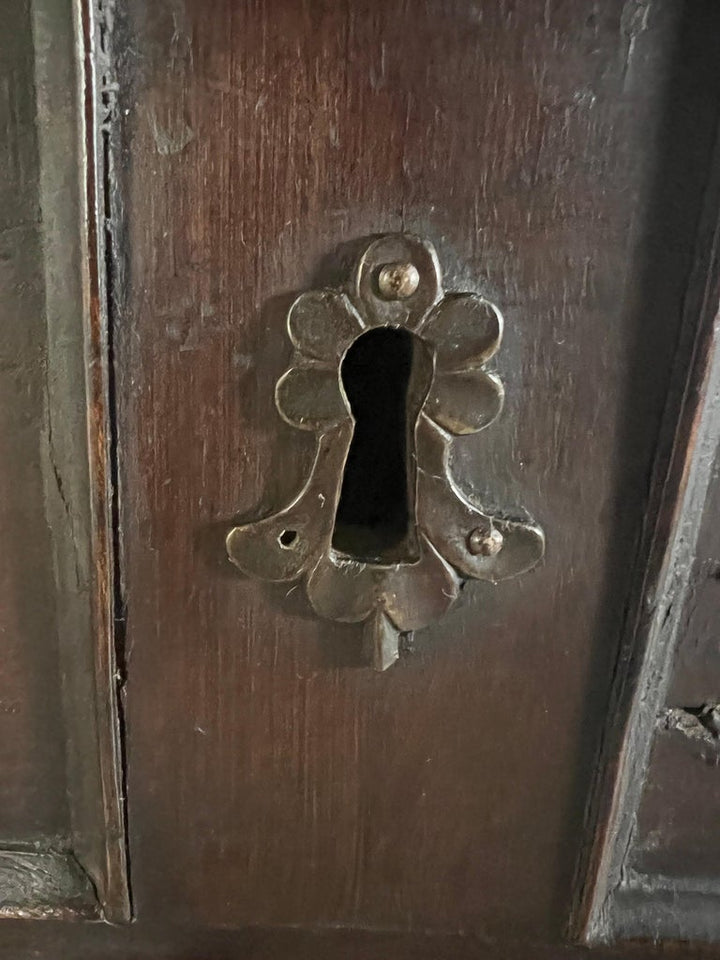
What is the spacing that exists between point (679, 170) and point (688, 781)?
471 mm

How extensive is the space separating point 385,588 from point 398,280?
21 centimetres

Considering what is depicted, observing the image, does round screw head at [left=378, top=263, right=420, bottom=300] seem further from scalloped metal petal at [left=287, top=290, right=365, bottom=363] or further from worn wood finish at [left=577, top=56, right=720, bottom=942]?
worn wood finish at [left=577, top=56, right=720, bottom=942]

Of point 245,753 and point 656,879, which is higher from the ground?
point 245,753

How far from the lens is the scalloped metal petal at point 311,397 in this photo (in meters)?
0.52

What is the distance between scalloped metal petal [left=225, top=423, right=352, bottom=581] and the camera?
538mm

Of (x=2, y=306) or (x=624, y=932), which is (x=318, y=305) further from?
(x=624, y=932)

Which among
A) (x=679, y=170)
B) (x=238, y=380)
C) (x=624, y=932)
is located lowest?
(x=624, y=932)

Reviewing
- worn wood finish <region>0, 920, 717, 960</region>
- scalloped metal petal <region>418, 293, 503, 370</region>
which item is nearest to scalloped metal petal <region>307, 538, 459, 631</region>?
scalloped metal petal <region>418, 293, 503, 370</region>

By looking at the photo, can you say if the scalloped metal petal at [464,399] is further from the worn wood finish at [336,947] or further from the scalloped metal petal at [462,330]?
the worn wood finish at [336,947]

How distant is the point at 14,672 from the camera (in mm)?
640

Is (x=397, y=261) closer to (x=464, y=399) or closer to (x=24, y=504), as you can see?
(x=464, y=399)

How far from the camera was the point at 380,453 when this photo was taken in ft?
1.86

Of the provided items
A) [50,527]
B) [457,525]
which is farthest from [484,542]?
[50,527]

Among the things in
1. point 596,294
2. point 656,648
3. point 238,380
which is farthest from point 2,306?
point 656,648
